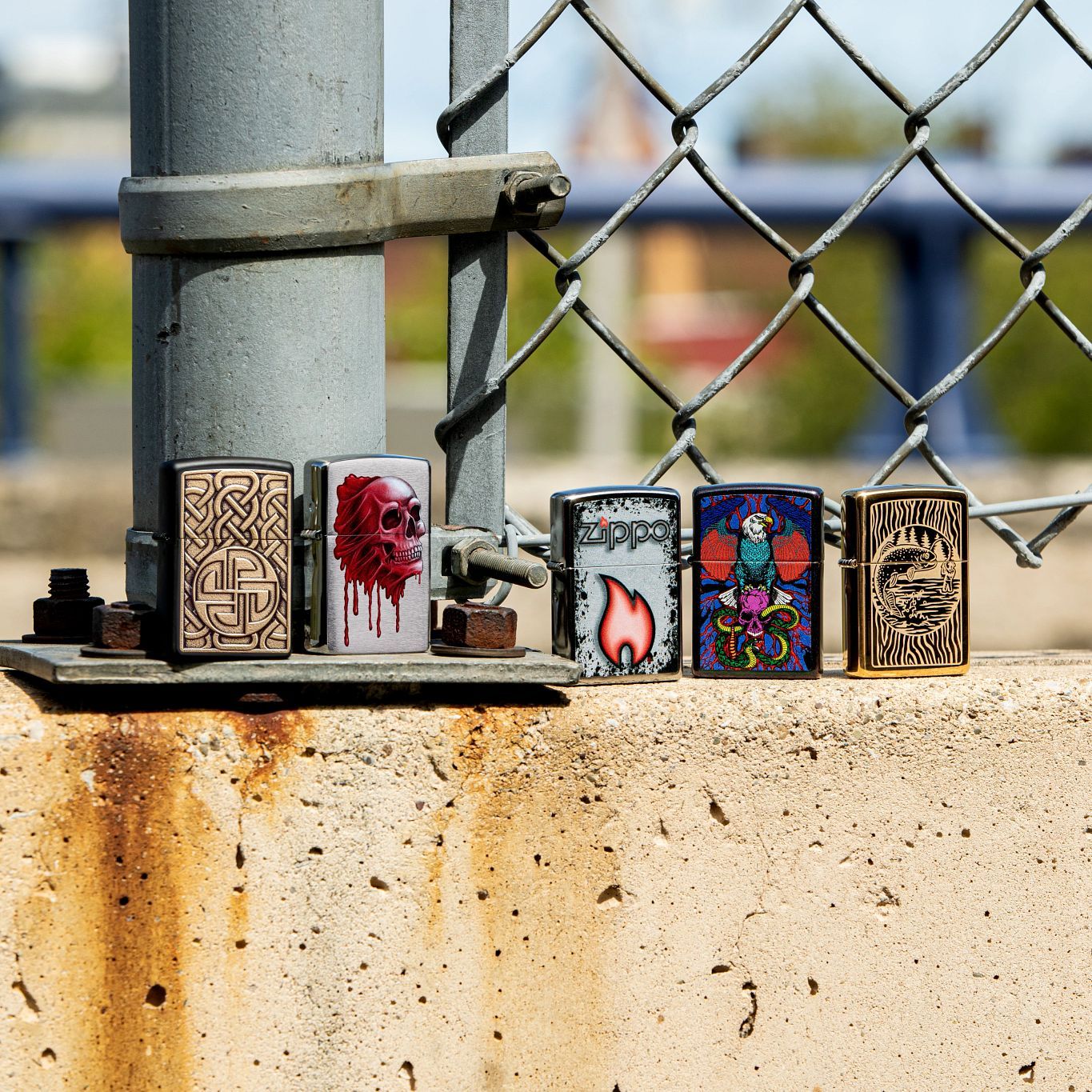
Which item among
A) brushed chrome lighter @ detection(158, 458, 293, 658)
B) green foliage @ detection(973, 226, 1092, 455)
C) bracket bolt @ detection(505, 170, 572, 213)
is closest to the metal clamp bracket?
bracket bolt @ detection(505, 170, 572, 213)

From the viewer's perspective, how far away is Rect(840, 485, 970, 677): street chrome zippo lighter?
1.10 m

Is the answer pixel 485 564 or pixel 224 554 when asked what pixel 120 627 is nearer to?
pixel 224 554

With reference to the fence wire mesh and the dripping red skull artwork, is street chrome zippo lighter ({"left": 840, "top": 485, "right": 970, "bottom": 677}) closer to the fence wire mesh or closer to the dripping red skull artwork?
the fence wire mesh

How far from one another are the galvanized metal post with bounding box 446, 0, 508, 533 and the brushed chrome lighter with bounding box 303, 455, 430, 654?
10 cm

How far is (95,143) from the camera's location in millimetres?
37562

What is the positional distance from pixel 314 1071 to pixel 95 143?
39732mm

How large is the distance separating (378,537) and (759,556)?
11.3 inches

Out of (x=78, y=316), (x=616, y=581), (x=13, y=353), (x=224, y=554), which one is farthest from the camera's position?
(x=78, y=316)

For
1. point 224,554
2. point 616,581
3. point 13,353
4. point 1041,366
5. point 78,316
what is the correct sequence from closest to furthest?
point 224,554, point 616,581, point 13,353, point 1041,366, point 78,316

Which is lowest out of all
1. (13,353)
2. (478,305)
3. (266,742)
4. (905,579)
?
(266,742)

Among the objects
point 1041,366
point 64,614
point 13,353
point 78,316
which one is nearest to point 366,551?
point 64,614

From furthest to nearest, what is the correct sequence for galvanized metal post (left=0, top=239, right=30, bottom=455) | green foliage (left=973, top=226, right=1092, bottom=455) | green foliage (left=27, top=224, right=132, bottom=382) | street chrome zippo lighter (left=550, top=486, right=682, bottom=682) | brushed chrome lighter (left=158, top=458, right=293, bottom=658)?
green foliage (left=27, top=224, right=132, bottom=382) → green foliage (left=973, top=226, right=1092, bottom=455) → galvanized metal post (left=0, top=239, right=30, bottom=455) → street chrome zippo lighter (left=550, top=486, right=682, bottom=682) → brushed chrome lighter (left=158, top=458, right=293, bottom=658)

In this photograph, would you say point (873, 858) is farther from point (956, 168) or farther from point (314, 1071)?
point (956, 168)

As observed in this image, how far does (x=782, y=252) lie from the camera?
116 cm
